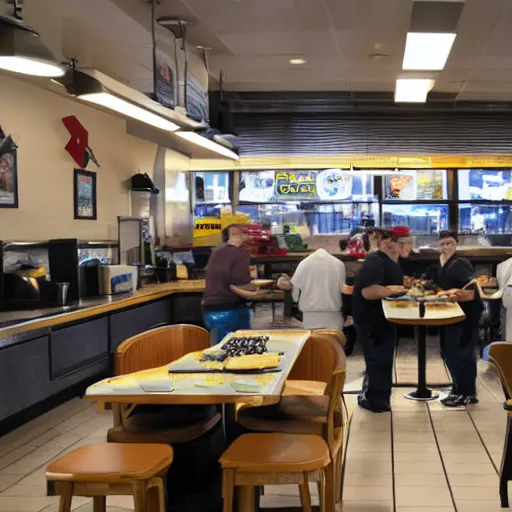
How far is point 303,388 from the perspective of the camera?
4023mm

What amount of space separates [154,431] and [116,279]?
3747 millimetres

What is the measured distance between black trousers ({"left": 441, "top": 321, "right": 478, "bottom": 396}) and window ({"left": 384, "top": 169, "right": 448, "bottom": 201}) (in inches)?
190

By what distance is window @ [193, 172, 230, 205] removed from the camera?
11.0m

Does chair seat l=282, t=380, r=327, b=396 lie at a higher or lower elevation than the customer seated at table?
lower

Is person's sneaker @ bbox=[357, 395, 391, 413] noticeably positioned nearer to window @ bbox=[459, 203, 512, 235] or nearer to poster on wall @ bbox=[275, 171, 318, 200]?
poster on wall @ bbox=[275, 171, 318, 200]

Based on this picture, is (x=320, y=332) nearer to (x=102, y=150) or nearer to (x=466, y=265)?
(x=466, y=265)

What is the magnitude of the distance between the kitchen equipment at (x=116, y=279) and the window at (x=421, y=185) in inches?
196

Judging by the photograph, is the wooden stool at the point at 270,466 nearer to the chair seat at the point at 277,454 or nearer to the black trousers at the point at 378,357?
the chair seat at the point at 277,454

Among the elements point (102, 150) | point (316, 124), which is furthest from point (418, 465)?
point (316, 124)

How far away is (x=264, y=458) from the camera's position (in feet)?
9.58

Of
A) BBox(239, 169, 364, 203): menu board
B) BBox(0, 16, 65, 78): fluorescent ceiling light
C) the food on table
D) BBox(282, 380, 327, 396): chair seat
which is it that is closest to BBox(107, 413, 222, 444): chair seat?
the food on table

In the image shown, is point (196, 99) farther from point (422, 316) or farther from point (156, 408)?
point (156, 408)

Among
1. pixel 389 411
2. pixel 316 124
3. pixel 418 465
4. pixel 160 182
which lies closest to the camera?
pixel 418 465

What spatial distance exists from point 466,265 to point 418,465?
2.25 meters
